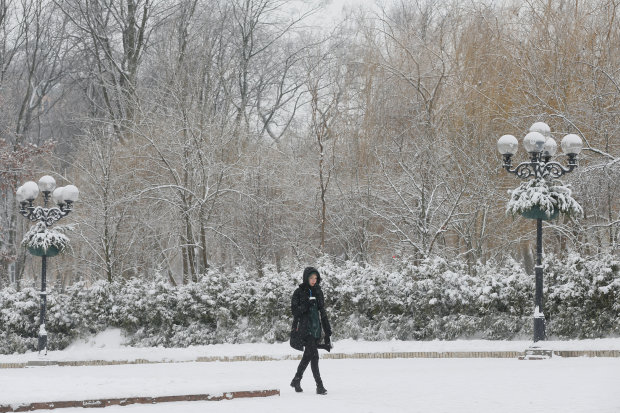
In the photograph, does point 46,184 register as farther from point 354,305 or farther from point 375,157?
point 375,157

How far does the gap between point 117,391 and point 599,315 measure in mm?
10249

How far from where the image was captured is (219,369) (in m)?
15.2

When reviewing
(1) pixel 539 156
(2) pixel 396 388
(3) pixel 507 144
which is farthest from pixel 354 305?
(2) pixel 396 388

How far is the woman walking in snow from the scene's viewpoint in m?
10.9

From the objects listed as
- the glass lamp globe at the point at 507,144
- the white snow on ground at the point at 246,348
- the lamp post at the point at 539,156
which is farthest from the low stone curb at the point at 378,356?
the glass lamp globe at the point at 507,144

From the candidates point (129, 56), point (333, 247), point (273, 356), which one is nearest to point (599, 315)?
point (273, 356)

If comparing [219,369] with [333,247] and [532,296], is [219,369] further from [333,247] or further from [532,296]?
[333,247]

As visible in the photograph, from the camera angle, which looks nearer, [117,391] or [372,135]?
[117,391]

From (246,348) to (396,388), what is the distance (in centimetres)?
734

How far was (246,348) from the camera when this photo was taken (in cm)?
1838

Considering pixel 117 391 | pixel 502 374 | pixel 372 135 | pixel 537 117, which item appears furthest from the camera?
pixel 372 135

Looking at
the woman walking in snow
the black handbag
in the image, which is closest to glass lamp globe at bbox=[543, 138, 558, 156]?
the woman walking in snow

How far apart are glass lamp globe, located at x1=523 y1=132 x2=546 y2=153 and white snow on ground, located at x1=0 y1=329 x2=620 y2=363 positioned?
356 cm

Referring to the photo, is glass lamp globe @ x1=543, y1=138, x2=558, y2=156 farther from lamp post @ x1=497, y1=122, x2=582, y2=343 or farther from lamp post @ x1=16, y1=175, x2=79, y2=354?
lamp post @ x1=16, y1=175, x2=79, y2=354
